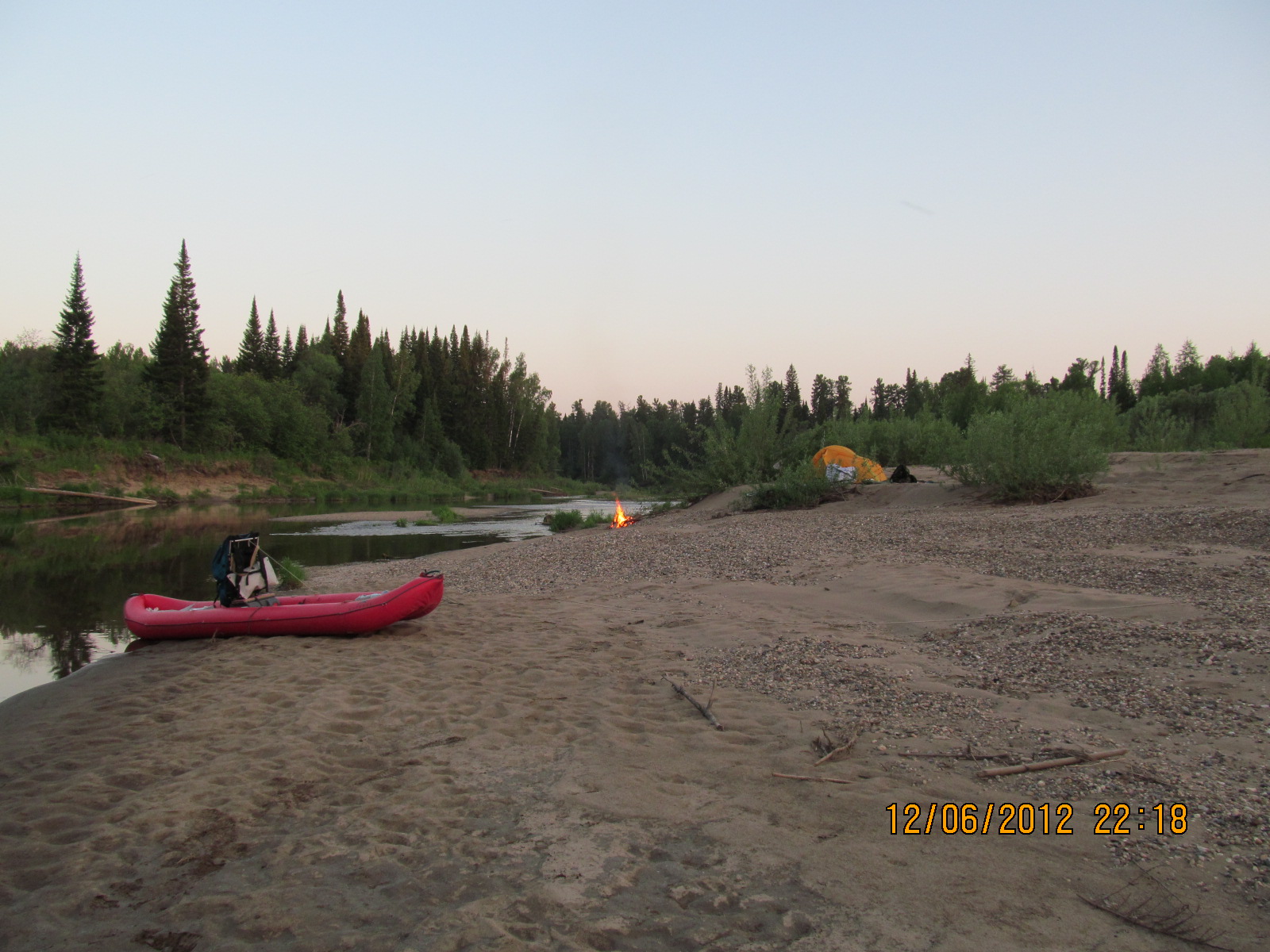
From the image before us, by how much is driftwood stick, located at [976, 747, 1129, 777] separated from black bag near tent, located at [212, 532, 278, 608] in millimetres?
7992

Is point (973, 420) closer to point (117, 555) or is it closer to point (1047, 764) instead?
point (1047, 764)

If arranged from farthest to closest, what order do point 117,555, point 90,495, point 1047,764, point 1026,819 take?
point 90,495
point 117,555
point 1047,764
point 1026,819

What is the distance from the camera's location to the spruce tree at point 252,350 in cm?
6838

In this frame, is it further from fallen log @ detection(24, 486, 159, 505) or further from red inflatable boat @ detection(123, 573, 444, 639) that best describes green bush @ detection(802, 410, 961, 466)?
fallen log @ detection(24, 486, 159, 505)

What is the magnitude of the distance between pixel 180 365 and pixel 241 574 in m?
47.7

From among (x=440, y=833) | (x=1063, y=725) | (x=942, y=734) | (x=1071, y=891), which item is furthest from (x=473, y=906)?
(x=1063, y=725)

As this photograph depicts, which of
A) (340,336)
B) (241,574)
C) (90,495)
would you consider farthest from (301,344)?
(241,574)

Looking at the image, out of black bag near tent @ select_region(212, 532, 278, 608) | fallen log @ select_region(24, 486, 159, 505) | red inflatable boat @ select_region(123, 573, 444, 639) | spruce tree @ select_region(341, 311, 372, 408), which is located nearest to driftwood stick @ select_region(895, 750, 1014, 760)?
red inflatable boat @ select_region(123, 573, 444, 639)

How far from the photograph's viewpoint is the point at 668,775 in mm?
4465

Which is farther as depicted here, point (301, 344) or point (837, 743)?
point (301, 344)

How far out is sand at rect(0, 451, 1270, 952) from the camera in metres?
3.12

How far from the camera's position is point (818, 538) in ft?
42.6

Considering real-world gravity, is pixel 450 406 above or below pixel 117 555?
above

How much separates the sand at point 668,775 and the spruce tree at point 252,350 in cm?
6757
